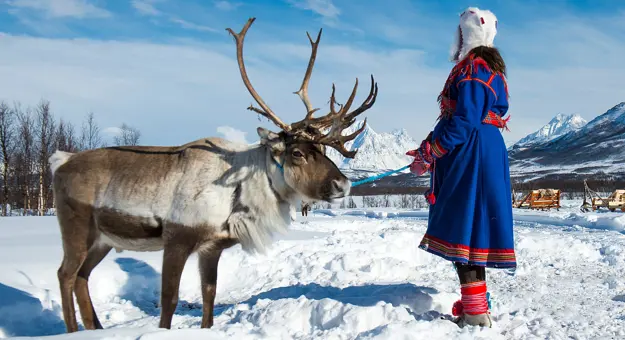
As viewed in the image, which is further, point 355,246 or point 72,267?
point 355,246

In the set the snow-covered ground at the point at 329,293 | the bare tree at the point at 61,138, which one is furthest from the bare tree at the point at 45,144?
the snow-covered ground at the point at 329,293

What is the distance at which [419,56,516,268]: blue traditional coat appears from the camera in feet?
12.6

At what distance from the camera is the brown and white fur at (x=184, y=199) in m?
4.09

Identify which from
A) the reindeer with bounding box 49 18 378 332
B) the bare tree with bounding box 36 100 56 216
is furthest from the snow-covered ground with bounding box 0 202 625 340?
the bare tree with bounding box 36 100 56 216

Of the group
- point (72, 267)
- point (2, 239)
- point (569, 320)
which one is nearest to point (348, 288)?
point (569, 320)

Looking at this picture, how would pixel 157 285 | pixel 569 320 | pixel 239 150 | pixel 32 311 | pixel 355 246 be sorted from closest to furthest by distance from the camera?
1. pixel 569 320
2. pixel 239 150
3. pixel 32 311
4. pixel 157 285
5. pixel 355 246

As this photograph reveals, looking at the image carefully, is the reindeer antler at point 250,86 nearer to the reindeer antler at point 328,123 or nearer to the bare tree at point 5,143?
the reindeer antler at point 328,123

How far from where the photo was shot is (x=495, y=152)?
3.92m

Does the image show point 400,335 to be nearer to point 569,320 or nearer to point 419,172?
point 419,172

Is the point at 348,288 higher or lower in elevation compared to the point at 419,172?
lower

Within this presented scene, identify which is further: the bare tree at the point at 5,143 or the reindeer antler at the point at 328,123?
the bare tree at the point at 5,143

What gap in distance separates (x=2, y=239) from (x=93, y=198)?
15.9ft

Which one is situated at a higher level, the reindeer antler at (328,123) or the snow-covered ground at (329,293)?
the reindeer antler at (328,123)

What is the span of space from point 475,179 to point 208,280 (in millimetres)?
2506
